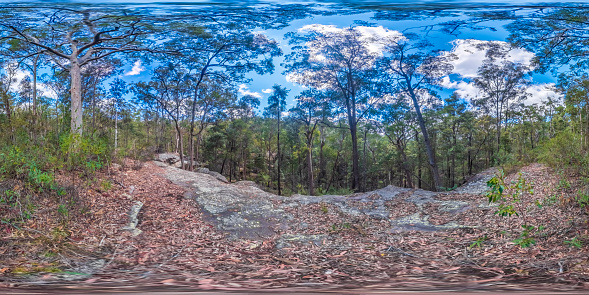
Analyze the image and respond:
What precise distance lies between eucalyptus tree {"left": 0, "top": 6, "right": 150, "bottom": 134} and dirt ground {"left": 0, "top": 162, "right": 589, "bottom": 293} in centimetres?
123

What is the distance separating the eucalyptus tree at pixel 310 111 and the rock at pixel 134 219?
1.28 m

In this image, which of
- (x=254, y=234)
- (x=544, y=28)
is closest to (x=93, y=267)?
(x=254, y=234)

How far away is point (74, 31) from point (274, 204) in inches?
84.7

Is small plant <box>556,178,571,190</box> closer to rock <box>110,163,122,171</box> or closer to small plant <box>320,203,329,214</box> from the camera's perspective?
small plant <box>320,203,329,214</box>

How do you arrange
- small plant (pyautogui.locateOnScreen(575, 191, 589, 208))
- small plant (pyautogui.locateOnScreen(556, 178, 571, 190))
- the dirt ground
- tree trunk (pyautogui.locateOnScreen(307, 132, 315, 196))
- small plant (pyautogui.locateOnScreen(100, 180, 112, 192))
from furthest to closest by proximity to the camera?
small plant (pyautogui.locateOnScreen(100, 180, 112, 192)), tree trunk (pyautogui.locateOnScreen(307, 132, 315, 196)), small plant (pyautogui.locateOnScreen(556, 178, 571, 190)), small plant (pyautogui.locateOnScreen(575, 191, 589, 208)), the dirt ground

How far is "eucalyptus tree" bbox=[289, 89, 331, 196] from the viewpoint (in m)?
1.84

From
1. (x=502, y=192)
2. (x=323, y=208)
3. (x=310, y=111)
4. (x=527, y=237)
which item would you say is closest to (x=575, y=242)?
(x=527, y=237)

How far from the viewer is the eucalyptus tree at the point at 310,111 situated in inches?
72.3

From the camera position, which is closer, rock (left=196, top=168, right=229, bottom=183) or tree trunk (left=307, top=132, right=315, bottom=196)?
tree trunk (left=307, top=132, right=315, bottom=196)

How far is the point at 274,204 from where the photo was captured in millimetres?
2312

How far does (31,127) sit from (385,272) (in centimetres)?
386

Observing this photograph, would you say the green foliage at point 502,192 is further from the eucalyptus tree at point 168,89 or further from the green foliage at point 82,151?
the green foliage at point 82,151

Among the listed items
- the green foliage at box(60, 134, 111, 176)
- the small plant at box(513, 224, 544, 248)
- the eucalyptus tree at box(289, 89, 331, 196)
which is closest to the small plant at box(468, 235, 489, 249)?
the small plant at box(513, 224, 544, 248)

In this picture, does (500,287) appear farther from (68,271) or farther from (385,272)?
(68,271)
